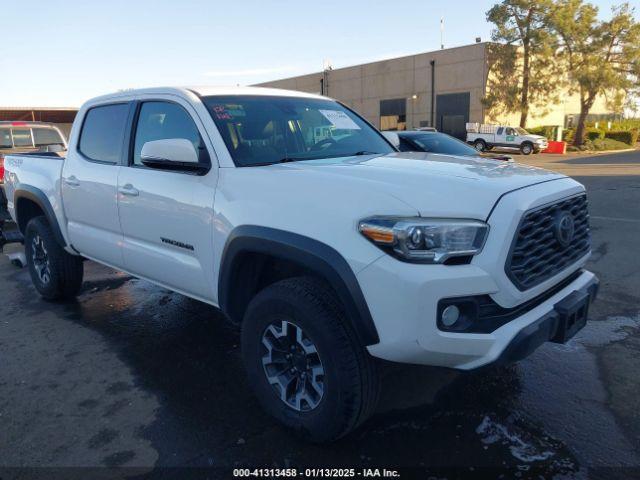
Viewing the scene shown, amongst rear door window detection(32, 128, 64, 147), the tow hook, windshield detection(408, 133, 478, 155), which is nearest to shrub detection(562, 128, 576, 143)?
windshield detection(408, 133, 478, 155)

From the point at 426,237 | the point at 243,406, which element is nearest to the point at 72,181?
the point at 243,406

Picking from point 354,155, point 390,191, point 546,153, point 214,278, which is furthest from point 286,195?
point 546,153

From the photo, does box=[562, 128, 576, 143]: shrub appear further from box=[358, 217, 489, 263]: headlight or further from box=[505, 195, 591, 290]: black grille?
box=[358, 217, 489, 263]: headlight

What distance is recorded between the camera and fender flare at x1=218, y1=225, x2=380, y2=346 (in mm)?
2355

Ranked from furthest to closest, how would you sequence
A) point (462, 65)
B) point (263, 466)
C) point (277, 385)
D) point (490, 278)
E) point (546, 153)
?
point (462, 65) < point (546, 153) < point (277, 385) < point (263, 466) < point (490, 278)

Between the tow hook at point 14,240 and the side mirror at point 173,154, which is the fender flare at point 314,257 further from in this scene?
the tow hook at point 14,240

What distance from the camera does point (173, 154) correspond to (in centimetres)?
308

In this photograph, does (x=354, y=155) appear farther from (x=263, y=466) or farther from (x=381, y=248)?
(x=263, y=466)

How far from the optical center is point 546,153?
32.7 meters

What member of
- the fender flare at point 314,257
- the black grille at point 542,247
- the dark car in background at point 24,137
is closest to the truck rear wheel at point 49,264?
the fender flare at point 314,257

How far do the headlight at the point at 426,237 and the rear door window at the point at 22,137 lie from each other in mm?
9322

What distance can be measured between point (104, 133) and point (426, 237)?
3.15 metres

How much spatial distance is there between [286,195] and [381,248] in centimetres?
64

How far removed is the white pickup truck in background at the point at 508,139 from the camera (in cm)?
3138
